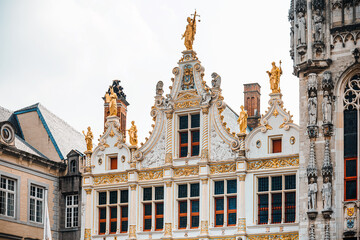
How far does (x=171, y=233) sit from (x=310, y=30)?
10.6 m

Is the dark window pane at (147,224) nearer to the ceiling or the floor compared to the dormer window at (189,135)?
nearer to the floor

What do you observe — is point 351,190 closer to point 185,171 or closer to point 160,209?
point 185,171

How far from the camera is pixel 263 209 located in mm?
35531

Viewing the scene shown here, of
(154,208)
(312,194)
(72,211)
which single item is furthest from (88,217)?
(312,194)

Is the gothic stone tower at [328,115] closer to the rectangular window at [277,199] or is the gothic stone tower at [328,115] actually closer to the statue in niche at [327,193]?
the statue in niche at [327,193]

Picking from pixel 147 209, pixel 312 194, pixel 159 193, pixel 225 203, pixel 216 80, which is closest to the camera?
pixel 312 194

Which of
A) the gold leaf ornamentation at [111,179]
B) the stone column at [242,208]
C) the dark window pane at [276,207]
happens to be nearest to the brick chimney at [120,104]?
the gold leaf ornamentation at [111,179]

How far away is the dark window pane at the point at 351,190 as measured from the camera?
104 ft

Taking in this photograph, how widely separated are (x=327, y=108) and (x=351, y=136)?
55.0 inches

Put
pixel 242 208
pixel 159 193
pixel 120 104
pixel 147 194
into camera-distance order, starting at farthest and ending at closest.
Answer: pixel 120 104 → pixel 147 194 → pixel 159 193 → pixel 242 208

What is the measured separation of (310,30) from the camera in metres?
33.4

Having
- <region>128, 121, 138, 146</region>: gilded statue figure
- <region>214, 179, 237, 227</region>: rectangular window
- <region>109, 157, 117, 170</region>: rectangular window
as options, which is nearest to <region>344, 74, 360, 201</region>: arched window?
<region>214, 179, 237, 227</region>: rectangular window

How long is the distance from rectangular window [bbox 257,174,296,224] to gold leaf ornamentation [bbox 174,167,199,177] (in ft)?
9.65

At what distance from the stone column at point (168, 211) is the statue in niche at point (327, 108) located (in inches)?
326
